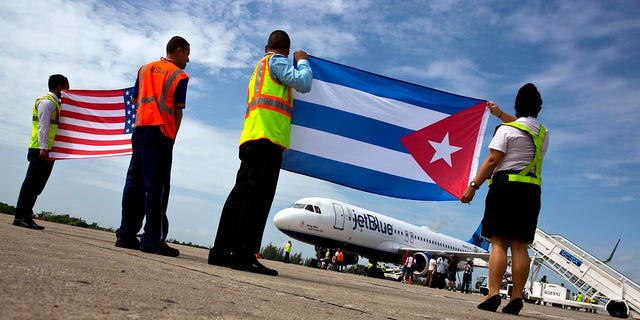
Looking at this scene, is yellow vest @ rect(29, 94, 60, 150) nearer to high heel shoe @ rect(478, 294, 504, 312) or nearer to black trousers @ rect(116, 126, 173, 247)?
black trousers @ rect(116, 126, 173, 247)

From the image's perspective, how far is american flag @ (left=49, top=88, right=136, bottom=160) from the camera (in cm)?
696

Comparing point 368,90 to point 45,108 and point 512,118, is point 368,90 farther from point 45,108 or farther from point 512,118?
point 45,108

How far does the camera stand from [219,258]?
149 inches

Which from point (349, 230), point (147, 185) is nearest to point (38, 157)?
point (147, 185)

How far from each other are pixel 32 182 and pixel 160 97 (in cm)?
227

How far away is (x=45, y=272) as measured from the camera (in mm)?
1597

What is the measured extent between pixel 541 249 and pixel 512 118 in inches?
613

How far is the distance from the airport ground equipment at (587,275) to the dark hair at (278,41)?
574 inches

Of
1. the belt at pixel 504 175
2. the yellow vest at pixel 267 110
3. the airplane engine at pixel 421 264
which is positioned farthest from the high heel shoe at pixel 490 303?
the airplane engine at pixel 421 264

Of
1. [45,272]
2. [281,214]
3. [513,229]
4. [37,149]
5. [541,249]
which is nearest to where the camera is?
[45,272]

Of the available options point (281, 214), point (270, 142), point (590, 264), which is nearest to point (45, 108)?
point (270, 142)

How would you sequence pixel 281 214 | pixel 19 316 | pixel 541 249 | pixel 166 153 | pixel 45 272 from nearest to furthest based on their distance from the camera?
pixel 19 316 → pixel 45 272 → pixel 166 153 → pixel 541 249 → pixel 281 214

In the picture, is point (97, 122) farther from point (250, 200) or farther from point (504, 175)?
point (504, 175)

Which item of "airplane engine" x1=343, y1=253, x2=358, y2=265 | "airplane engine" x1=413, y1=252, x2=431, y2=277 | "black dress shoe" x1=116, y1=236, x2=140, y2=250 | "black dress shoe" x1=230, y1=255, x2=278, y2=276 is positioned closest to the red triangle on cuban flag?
"black dress shoe" x1=230, y1=255, x2=278, y2=276
